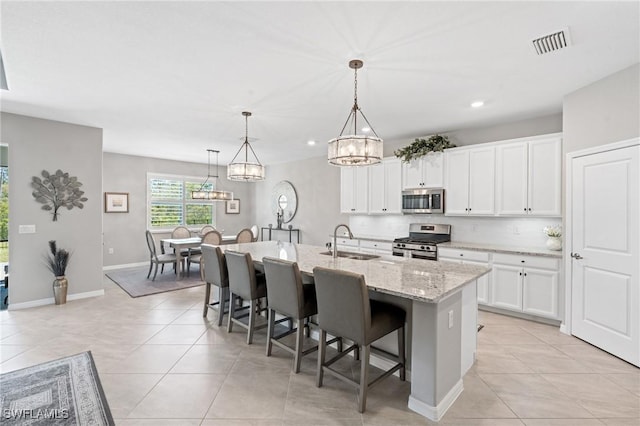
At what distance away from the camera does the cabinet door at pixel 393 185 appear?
534cm

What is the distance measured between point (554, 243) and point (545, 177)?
2.77ft

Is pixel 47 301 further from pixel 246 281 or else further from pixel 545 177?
pixel 545 177

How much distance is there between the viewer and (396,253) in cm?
499

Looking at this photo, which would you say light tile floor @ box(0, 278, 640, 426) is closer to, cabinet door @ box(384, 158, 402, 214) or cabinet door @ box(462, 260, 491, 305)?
cabinet door @ box(462, 260, 491, 305)

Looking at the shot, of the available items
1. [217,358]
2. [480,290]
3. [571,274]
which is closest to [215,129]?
[217,358]

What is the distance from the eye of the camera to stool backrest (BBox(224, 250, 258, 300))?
10.2ft

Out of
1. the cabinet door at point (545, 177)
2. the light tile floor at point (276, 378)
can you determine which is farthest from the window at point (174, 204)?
the cabinet door at point (545, 177)


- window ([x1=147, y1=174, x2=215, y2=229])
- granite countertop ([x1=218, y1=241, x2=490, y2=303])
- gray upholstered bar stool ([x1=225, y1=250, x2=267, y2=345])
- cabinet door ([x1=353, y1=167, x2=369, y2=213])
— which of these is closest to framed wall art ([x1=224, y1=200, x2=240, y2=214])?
window ([x1=147, y1=174, x2=215, y2=229])

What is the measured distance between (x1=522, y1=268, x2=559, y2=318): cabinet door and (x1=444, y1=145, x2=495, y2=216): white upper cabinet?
100 cm

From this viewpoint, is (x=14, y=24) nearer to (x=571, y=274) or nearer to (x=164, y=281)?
(x=164, y=281)

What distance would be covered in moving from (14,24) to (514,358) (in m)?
4.96

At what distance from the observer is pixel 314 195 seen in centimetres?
738

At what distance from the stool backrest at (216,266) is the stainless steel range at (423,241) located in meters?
2.76

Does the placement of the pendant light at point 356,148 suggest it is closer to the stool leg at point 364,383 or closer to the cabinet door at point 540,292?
the stool leg at point 364,383
